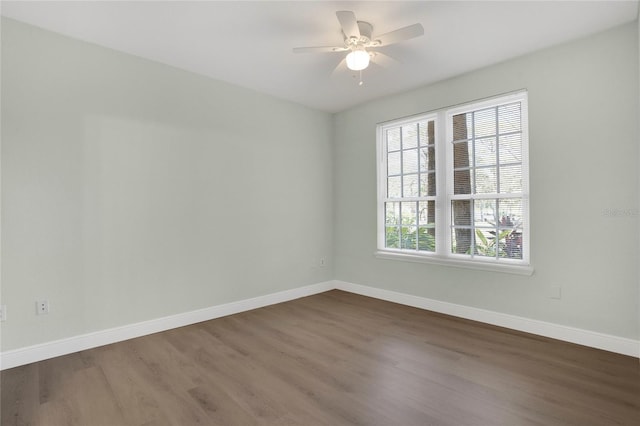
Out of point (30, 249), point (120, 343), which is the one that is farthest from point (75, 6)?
point (120, 343)

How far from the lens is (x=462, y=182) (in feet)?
12.1

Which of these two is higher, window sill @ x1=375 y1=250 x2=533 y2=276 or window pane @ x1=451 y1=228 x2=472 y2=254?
window pane @ x1=451 y1=228 x2=472 y2=254

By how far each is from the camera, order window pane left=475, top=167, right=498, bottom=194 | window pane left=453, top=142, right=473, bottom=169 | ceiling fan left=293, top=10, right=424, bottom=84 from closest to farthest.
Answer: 1. ceiling fan left=293, top=10, right=424, bottom=84
2. window pane left=475, top=167, right=498, bottom=194
3. window pane left=453, top=142, right=473, bottom=169

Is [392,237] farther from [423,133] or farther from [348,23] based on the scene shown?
[348,23]

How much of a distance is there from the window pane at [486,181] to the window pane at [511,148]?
0.50 feet

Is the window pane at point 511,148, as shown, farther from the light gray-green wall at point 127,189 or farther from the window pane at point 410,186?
the light gray-green wall at point 127,189

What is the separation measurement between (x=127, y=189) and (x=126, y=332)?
4.46ft

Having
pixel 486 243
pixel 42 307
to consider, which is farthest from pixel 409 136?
pixel 42 307

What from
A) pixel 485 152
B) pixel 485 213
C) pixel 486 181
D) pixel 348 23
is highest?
pixel 348 23

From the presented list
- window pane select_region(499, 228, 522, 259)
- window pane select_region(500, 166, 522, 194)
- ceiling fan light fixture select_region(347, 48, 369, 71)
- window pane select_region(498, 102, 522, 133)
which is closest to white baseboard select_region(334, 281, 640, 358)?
window pane select_region(499, 228, 522, 259)

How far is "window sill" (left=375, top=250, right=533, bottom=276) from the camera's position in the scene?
10.4 ft

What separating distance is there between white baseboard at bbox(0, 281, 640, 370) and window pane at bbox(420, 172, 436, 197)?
1311 mm

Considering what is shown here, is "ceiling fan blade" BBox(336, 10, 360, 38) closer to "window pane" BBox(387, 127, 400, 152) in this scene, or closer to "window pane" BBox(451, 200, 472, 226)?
"window pane" BBox(387, 127, 400, 152)

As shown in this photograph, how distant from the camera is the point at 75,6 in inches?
94.8
